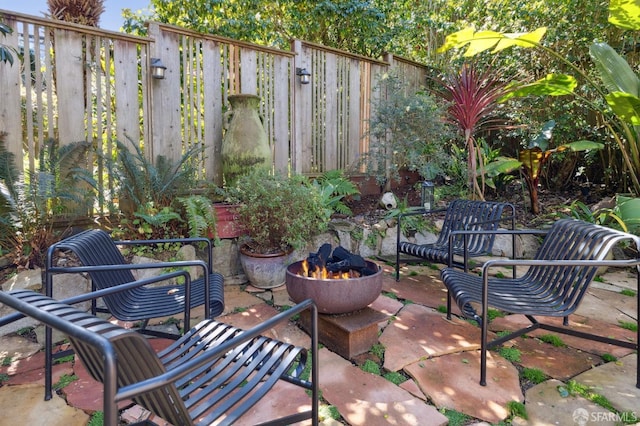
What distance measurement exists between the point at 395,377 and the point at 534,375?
2.31ft

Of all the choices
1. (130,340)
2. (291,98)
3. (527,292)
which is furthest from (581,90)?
(130,340)

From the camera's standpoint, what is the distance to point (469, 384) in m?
1.87

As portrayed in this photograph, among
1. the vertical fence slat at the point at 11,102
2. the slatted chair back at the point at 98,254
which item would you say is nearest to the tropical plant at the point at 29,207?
the vertical fence slat at the point at 11,102

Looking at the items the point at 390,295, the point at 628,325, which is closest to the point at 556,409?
the point at 628,325

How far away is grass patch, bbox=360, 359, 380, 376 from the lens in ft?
6.51

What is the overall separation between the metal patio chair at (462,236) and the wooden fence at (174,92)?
6.79 feet

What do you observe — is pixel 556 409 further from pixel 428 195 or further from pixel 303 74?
pixel 303 74

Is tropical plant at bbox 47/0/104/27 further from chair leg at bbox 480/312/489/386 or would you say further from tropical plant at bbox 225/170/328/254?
chair leg at bbox 480/312/489/386

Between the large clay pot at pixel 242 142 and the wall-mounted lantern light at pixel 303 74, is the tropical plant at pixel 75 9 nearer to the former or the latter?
the large clay pot at pixel 242 142

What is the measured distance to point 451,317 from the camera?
2660 mm

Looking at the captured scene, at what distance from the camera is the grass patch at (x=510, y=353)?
6.95 ft

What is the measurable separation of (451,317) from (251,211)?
5.89ft

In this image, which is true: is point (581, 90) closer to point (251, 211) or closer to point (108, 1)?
point (251, 211)

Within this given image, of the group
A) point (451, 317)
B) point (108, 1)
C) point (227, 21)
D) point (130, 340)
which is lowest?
point (451, 317)
